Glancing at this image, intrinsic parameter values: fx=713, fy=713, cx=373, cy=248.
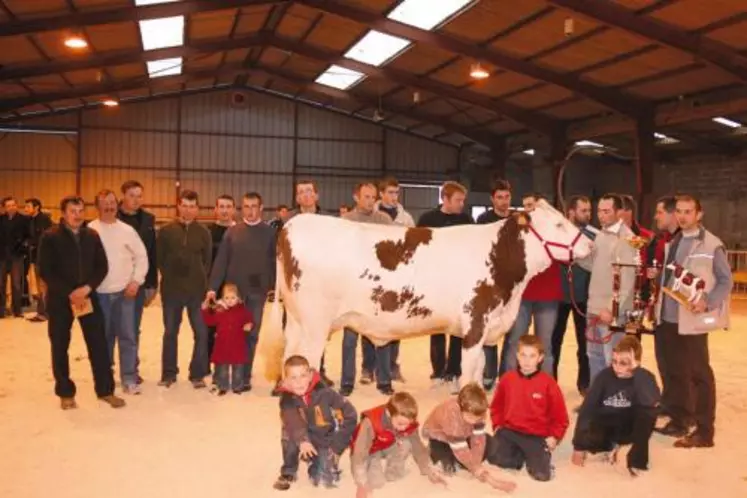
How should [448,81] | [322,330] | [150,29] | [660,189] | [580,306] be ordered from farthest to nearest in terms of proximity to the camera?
[660,189] → [448,81] → [150,29] → [580,306] → [322,330]

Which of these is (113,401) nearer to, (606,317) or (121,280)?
(121,280)

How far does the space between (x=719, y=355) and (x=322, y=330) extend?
18.2 ft

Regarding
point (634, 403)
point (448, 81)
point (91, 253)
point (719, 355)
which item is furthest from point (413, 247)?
point (448, 81)

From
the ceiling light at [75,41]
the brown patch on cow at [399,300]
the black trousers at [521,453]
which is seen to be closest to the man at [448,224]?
the brown patch on cow at [399,300]

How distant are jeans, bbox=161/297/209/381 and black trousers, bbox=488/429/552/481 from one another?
2.95 meters

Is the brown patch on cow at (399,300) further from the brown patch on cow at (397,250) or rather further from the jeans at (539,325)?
the jeans at (539,325)

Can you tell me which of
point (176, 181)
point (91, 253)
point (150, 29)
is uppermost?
point (150, 29)

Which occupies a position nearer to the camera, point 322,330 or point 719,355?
point 322,330

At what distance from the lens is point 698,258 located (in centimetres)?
472

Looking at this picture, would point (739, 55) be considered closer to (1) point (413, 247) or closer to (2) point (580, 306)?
(2) point (580, 306)

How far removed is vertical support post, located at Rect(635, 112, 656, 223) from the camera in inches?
640

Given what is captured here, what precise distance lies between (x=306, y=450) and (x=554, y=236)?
2586mm

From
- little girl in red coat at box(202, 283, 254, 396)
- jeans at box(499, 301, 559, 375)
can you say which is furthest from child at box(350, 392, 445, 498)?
little girl in red coat at box(202, 283, 254, 396)

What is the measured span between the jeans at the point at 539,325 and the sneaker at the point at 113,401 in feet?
10.5
